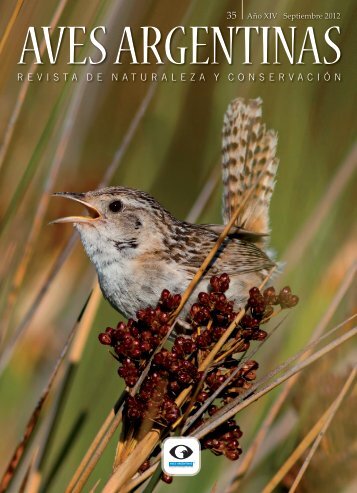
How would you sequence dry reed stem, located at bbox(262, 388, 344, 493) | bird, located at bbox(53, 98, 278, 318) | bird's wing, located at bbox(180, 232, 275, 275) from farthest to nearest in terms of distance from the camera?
1. bird's wing, located at bbox(180, 232, 275, 275)
2. bird, located at bbox(53, 98, 278, 318)
3. dry reed stem, located at bbox(262, 388, 344, 493)

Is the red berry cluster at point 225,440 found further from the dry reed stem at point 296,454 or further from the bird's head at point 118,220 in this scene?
the bird's head at point 118,220

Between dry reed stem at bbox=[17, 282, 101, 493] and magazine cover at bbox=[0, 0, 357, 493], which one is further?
dry reed stem at bbox=[17, 282, 101, 493]

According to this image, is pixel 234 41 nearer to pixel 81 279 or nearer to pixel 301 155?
pixel 301 155

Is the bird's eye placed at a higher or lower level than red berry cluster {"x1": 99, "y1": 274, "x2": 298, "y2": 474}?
higher

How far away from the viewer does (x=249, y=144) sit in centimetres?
281

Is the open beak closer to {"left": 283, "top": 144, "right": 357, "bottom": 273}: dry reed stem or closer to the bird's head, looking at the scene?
the bird's head

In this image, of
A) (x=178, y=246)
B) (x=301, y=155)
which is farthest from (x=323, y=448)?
(x=178, y=246)

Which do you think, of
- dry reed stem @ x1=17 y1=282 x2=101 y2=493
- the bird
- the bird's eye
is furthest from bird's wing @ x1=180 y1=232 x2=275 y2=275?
dry reed stem @ x1=17 y1=282 x2=101 y2=493

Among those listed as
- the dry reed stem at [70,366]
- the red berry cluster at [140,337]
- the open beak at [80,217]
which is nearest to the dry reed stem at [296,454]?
the red berry cluster at [140,337]

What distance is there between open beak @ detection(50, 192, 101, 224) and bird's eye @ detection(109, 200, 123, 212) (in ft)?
0.16

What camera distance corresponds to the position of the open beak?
2.29 metres

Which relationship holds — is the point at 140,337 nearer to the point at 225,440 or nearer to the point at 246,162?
the point at 225,440

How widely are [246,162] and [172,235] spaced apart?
0.44m

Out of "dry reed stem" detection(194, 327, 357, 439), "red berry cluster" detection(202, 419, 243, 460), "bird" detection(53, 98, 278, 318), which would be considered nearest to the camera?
"dry reed stem" detection(194, 327, 357, 439)
